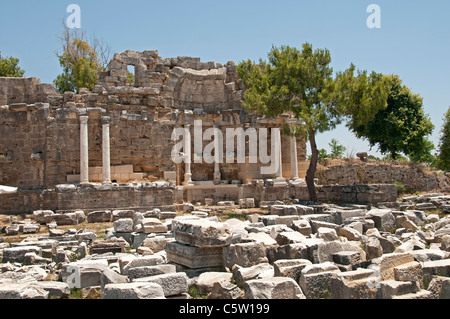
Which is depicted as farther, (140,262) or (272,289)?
(140,262)

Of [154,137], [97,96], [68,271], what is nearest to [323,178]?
[154,137]

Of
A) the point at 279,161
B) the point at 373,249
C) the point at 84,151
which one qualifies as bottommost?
the point at 373,249

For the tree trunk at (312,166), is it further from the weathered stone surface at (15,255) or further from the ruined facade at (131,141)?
the weathered stone surface at (15,255)

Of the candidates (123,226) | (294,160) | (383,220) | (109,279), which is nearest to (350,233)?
(383,220)

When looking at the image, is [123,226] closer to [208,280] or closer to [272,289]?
[208,280]

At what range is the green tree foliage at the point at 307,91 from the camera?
48.7 feet

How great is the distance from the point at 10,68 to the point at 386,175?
2517cm

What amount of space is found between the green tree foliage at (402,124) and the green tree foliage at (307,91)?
41.3ft

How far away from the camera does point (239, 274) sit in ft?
21.5

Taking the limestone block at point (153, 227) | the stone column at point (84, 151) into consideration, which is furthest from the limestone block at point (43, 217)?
the limestone block at point (153, 227)

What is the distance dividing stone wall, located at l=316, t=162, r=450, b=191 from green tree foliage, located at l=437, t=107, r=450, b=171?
1461 millimetres

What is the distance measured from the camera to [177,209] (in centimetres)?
1719

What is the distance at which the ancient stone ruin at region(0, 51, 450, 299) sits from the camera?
20.4 ft

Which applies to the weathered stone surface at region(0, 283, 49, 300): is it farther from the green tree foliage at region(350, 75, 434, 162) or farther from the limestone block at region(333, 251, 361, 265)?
the green tree foliage at region(350, 75, 434, 162)
